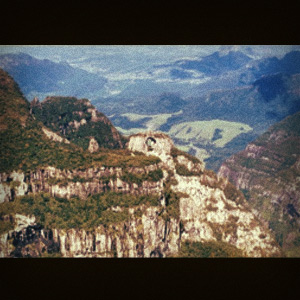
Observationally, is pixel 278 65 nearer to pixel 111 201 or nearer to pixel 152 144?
pixel 152 144

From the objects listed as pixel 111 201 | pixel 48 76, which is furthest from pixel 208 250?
pixel 48 76

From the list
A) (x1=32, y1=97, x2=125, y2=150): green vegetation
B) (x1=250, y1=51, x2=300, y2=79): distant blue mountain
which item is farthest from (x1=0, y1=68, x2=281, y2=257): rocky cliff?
(x1=250, y1=51, x2=300, y2=79): distant blue mountain

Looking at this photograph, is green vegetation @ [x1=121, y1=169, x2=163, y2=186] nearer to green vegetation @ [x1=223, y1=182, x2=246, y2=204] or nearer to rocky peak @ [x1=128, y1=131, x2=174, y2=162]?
rocky peak @ [x1=128, y1=131, x2=174, y2=162]

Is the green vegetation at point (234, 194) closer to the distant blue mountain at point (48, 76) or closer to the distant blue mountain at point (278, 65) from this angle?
the distant blue mountain at point (278, 65)
